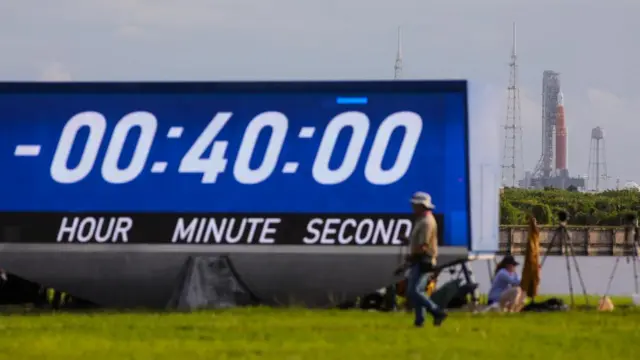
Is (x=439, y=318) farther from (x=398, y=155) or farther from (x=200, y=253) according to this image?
(x=200, y=253)

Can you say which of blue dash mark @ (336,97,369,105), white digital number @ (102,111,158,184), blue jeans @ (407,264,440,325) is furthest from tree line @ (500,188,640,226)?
blue jeans @ (407,264,440,325)

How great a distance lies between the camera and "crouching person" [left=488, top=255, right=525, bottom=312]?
25.2 meters

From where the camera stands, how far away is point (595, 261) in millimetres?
88250

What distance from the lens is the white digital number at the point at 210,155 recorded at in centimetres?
2564

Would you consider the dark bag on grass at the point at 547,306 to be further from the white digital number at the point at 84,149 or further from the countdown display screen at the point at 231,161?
the white digital number at the point at 84,149

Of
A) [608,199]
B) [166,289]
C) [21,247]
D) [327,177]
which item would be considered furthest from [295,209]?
[608,199]

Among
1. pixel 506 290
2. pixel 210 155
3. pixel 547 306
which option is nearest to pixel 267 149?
pixel 210 155

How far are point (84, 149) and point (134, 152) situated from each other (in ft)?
2.53

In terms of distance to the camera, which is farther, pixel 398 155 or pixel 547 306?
pixel 547 306

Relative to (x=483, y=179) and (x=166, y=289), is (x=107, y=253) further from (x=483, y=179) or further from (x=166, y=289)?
(x=483, y=179)

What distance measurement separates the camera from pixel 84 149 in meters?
25.8

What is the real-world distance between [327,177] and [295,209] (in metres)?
0.68

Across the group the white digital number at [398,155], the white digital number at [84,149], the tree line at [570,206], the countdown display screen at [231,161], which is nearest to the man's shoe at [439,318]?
the countdown display screen at [231,161]

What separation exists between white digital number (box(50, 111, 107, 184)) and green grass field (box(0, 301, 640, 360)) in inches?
93.8
